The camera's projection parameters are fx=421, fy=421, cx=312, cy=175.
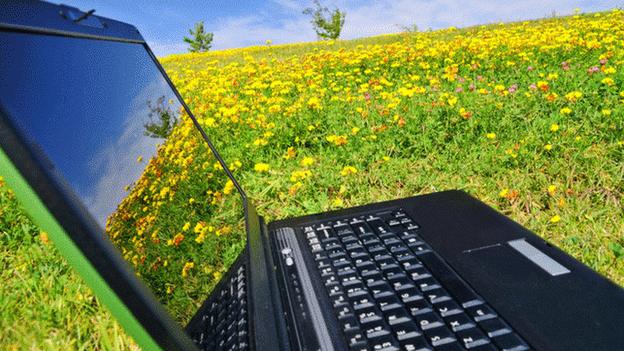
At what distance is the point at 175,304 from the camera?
938mm

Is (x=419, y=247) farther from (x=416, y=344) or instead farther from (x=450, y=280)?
(x=416, y=344)

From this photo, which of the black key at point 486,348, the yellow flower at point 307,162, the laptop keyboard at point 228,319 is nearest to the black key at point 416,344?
Answer: the black key at point 486,348

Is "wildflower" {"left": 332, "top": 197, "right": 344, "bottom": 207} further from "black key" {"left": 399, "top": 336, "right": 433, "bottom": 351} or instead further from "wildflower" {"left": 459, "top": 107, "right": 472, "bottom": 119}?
"black key" {"left": 399, "top": 336, "right": 433, "bottom": 351}

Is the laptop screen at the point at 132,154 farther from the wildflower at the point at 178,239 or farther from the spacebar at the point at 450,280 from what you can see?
the spacebar at the point at 450,280

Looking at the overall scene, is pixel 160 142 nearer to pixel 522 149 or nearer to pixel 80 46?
pixel 80 46

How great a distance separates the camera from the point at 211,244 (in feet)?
4.55

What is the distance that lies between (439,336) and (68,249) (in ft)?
2.62

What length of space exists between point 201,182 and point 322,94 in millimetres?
3519

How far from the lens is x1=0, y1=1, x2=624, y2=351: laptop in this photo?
0.58 metres

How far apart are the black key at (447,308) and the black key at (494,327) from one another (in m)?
0.07

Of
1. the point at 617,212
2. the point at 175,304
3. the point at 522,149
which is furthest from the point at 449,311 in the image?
the point at 522,149

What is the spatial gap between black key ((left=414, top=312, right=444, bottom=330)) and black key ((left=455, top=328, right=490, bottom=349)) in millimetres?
51

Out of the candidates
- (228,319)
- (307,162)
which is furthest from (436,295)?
(307,162)

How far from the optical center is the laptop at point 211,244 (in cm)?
58
